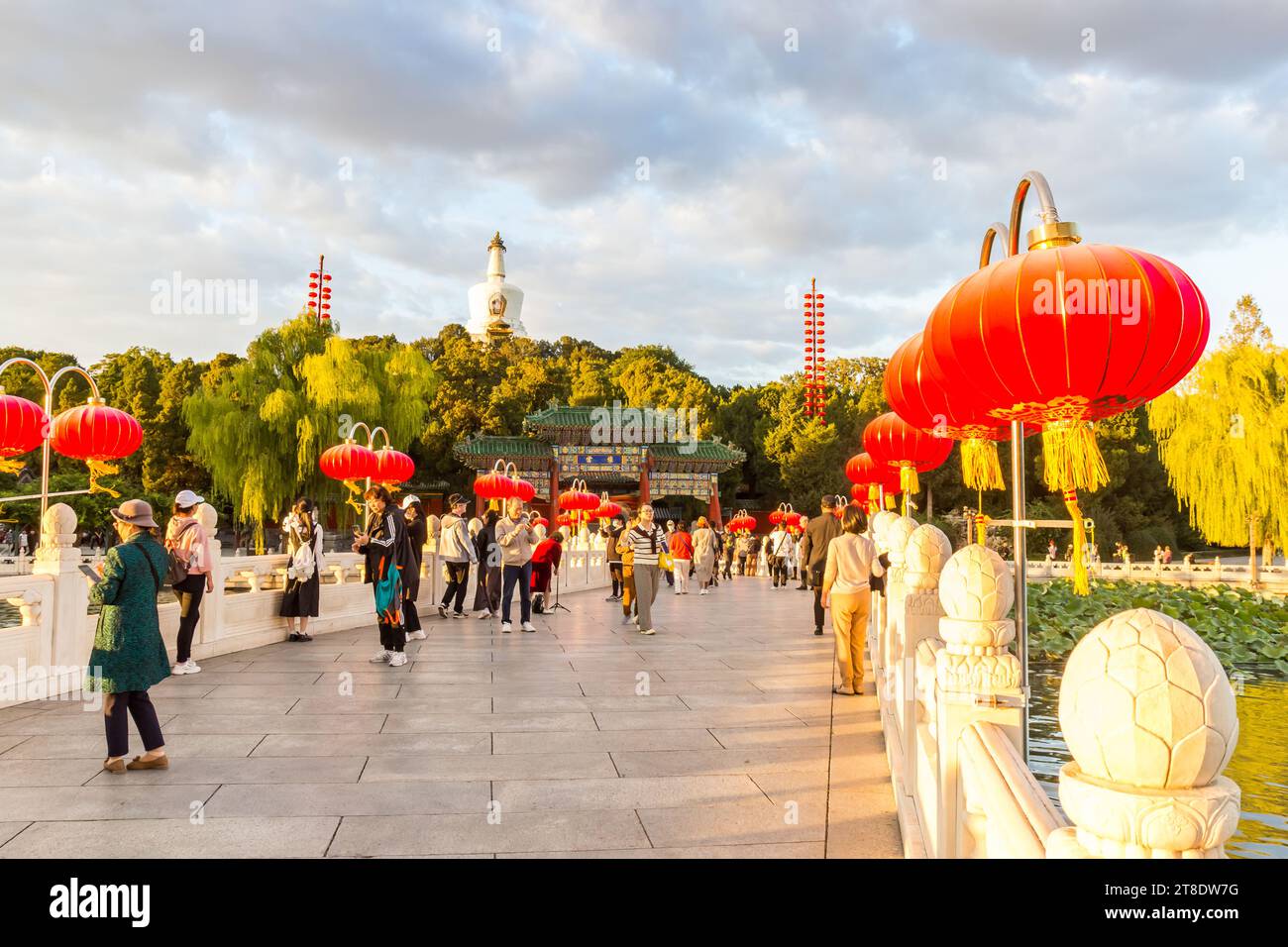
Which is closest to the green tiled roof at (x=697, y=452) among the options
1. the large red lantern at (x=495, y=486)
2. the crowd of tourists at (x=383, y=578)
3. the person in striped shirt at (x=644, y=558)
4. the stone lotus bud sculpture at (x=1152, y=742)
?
the crowd of tourists at (x=383, y=578)

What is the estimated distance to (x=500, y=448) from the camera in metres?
32.9

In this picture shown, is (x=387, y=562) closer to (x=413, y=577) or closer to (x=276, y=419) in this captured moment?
(x=413, y=577)

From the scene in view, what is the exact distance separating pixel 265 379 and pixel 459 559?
1533 cm

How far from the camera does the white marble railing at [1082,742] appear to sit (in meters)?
1.18

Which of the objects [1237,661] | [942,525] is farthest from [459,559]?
[942,525]

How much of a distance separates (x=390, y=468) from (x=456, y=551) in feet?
A: 13.9

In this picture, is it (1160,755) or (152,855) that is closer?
(1160,755)

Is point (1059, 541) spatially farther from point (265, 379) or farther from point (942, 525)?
point (265, 379)

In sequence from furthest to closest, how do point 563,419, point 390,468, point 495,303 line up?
point 495,303
point 563,419
point 390,468

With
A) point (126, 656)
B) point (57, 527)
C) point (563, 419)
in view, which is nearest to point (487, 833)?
point (126, 656)

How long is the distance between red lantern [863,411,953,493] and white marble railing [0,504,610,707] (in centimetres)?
616

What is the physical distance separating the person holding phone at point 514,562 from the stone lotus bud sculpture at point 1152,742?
9.18 metres
